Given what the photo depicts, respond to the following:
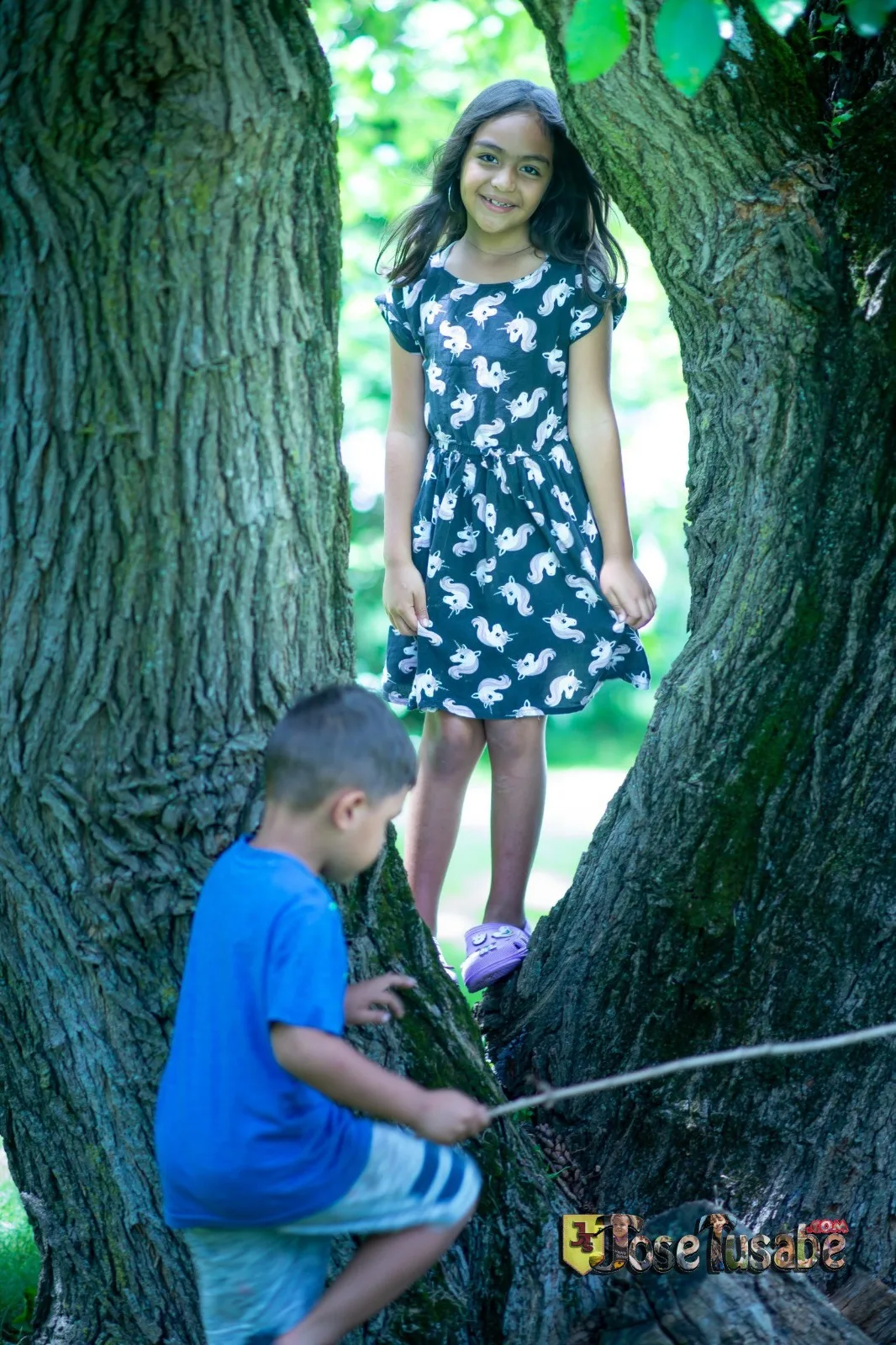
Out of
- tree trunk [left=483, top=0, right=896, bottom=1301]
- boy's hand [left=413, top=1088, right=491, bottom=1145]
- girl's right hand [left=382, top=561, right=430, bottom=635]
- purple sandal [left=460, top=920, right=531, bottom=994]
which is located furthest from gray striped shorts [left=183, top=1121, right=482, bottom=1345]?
girl's right hand [left=382, top=561, right=430, bottom=635]

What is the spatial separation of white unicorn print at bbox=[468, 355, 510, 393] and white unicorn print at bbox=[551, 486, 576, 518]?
0.30m

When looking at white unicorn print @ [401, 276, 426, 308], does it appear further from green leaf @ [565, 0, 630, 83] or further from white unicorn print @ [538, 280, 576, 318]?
green leaf @ [565, 0, 630, 83]

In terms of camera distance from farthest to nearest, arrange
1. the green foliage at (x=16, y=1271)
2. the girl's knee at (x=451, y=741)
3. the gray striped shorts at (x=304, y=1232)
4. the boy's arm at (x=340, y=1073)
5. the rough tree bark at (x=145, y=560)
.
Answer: the girl's knee at (x=451, y=741), the green foliage at (x=16, y=1271), the rough tree bark at (x=145, y=560), the gray striped shorts at (x=304, y=1232), the boy's arm at (x=340, y=1073)

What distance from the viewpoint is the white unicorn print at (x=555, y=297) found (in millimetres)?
3451

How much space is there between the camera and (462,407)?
3518 millimetres

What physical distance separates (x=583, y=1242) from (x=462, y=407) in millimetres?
2039

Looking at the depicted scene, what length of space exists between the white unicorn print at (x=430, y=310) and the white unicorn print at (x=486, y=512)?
488 millimetres

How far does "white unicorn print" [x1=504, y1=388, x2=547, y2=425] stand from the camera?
3.49 m

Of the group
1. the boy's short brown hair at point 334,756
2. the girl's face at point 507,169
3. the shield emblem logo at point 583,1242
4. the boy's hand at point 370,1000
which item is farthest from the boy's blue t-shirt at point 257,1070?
the girl's face at point 507,169

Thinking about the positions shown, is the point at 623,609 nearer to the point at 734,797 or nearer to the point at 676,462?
the point at 734,797

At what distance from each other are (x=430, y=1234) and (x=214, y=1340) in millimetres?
407

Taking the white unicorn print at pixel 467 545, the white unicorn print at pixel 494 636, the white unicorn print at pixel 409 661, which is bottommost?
the white unicorn print at pixel 409 661

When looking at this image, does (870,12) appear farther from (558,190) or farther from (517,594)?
(517,594)

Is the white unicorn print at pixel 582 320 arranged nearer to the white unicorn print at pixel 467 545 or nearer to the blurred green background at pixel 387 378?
the white unicorn print at pixel 467 545
